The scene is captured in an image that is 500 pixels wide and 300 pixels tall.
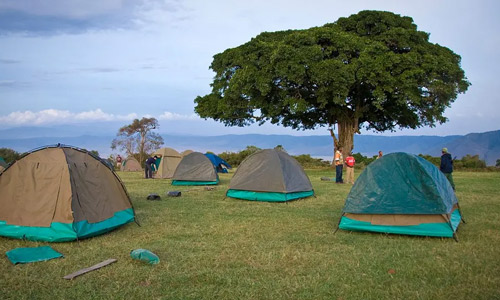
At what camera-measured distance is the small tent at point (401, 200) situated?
311 inches

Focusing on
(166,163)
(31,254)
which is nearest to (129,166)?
(166,163)

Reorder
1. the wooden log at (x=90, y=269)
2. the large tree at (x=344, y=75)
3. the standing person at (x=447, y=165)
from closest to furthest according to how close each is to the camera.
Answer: the wooden log at (x=90, y=269) < the standing person at (x=447, y=165) < the large tree at (x=344, y=75)

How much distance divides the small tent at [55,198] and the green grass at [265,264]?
0.26 metres

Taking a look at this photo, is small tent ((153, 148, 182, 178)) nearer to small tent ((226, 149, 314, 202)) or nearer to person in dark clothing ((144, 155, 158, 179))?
person in dark clothing ((144, 155, 158, 179))

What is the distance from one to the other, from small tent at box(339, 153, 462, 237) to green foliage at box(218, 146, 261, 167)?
30.8 metres

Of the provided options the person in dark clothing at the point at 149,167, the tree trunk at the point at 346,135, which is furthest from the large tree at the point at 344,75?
the person in dark clothing at the point at 149,167

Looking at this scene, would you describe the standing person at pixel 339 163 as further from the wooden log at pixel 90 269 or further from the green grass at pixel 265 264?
the wooden log at pixel 90 269

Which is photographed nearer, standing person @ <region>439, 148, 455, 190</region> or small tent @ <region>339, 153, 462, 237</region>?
small tent @ <region>339, 153, 462, 237</region>

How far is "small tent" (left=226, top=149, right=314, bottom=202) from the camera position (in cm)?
1303

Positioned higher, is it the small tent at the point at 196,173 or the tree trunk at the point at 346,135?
the tree trunk at the point at 346,135

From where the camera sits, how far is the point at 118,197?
357 inches

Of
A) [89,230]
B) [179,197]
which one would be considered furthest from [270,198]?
[89,230]

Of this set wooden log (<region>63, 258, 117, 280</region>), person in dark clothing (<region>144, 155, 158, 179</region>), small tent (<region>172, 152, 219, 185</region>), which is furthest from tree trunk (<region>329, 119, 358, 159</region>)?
wooden log (<region>63, 258, 117, 280</region>)

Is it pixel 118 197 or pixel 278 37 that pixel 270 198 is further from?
pixel 278 37
